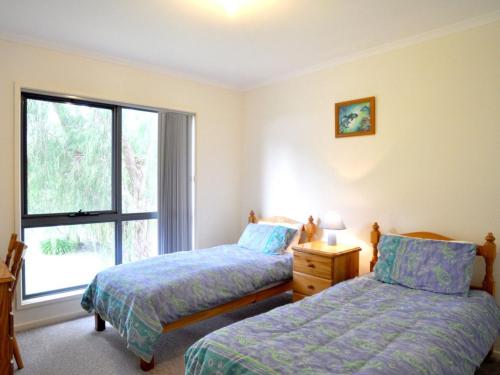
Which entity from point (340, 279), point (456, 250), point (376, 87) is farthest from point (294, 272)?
point (376, 87)

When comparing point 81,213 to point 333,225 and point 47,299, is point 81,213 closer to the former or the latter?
point 47,299

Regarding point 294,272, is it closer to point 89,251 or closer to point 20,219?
point 89,251

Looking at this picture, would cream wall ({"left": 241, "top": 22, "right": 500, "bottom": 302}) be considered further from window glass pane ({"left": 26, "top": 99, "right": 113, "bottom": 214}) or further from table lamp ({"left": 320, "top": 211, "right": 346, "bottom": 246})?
window glass pane ({"left": 26, "top": 99, "right": 113, "bottom": 214})

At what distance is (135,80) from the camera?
11.8 ft

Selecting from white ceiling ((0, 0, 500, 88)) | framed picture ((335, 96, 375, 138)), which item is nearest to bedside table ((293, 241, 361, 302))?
framed picture ((335, 96, 375, 138))

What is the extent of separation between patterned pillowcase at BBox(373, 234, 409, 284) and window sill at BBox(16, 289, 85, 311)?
287 centimetres

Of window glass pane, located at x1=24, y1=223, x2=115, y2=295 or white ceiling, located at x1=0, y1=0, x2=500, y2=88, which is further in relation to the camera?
window glass pane, located at x1=24, y1=223, x2=115, y2=295

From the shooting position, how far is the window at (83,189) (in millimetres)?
3182

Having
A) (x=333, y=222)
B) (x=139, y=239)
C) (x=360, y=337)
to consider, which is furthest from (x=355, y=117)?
(x=139, y=239)

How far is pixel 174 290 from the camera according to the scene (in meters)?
2.56

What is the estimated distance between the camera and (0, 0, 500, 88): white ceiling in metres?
2.38

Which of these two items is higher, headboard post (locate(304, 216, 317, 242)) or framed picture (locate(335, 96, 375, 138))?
framed picture (locate(335, 96, 375, 138))

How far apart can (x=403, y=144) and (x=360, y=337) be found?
1.93 meters

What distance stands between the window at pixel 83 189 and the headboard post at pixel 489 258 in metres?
3.22
